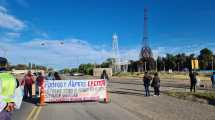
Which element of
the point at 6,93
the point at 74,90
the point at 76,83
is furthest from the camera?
the point at 76,83

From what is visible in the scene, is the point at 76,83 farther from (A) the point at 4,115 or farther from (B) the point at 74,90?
(A) the point at 4,115

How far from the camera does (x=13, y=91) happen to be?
5543mm

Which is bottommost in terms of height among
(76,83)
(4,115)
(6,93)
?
(4,115)

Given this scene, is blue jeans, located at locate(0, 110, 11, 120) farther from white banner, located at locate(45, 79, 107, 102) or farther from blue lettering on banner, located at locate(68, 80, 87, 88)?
blue lettering on banner, located at locate(68, 80, 87, 88)

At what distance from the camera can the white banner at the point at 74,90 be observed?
63.5 ft

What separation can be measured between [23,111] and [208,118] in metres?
7.60

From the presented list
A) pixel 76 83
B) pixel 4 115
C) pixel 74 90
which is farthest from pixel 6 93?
pixel 76 83

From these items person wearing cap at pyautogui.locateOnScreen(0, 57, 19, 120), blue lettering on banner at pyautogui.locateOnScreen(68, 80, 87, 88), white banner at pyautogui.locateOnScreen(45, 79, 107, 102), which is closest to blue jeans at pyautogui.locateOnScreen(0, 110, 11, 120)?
person wearing cap at pyautogui.locateOnScreen(0, 57, 19, 120)

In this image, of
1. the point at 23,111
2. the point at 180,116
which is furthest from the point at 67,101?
the point at 180,116

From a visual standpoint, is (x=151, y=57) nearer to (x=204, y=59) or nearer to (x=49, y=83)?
(x=204, y=59)

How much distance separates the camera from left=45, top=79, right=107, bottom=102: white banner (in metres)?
19.4

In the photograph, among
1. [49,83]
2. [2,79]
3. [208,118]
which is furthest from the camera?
[49,83]

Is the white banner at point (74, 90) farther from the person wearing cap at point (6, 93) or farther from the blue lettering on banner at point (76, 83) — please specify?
the person wearing cap at point (6, 93)

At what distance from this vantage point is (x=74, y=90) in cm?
1964
